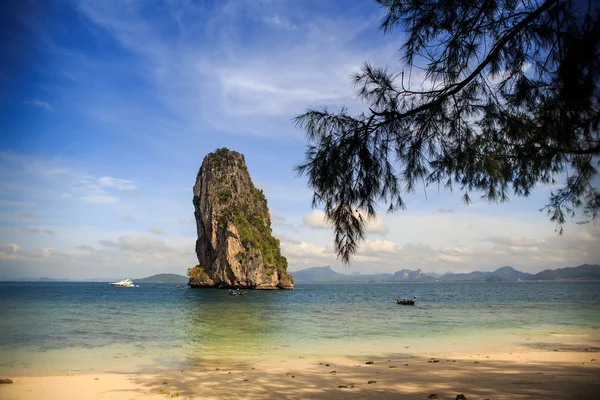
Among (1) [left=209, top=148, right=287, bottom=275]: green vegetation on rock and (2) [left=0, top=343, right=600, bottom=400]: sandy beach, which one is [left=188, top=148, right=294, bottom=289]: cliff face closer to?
(1) [left=209, top=148, right=287, bottom=275]: green vegetation on rock

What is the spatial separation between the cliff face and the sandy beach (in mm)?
57738

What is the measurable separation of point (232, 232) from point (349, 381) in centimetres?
5979

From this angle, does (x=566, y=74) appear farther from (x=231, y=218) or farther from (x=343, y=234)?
(x=231, y=218)

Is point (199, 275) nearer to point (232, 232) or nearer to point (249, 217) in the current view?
point (232, 232)

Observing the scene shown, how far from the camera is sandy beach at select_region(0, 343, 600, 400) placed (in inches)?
237

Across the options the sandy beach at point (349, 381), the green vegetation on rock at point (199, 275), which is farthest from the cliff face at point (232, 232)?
the sandy beach at point (349, 381)

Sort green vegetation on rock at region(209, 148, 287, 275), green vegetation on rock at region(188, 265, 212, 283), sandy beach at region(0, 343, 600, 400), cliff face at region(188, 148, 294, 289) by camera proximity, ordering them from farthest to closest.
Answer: green vegetation on rock at region(188, 265, 212, 283) < green vegetation on rock at region(209, 148, 287, 275) < cliff face at region(188, 148, 294, 289) < sandy beach at region(0, 343, 600, 400)

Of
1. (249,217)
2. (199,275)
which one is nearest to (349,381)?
(249,217)

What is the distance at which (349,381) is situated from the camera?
7188mm

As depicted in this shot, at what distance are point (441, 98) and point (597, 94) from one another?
144 cm

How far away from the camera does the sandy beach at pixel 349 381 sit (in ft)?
19.7

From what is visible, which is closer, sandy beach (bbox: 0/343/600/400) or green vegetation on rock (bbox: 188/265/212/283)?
sandy beach (bbox: 0/343/600/400)

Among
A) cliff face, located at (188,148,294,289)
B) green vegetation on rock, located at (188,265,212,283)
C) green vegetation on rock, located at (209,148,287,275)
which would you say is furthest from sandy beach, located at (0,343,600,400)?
green vegetation on rock, located at (188,265,212,283)

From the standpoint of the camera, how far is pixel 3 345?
119 inches
